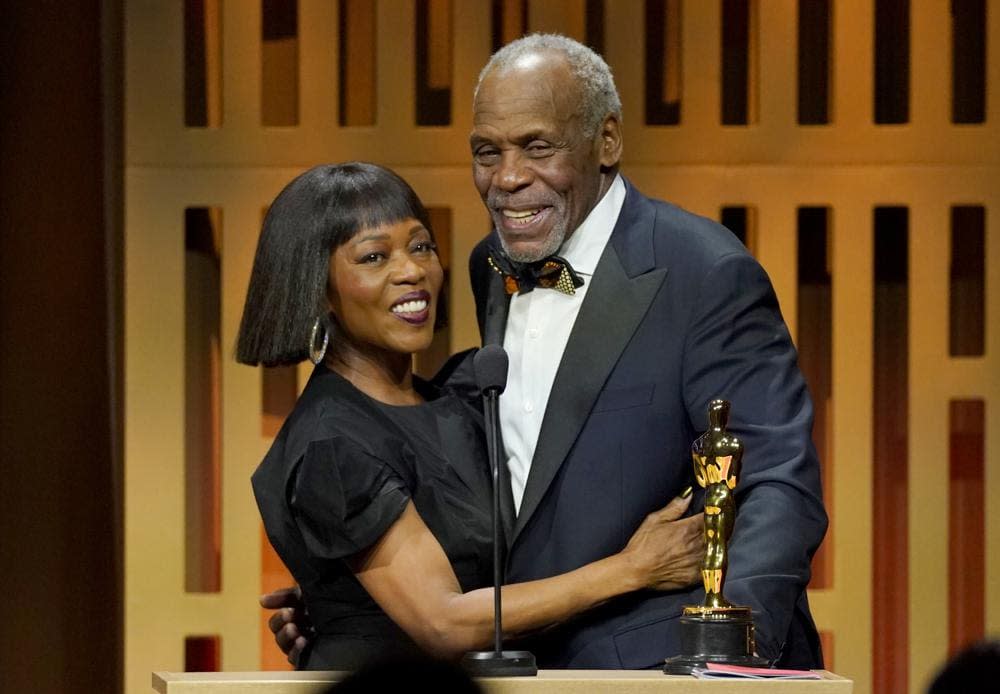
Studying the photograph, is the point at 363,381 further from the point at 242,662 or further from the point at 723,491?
the point at 242,662

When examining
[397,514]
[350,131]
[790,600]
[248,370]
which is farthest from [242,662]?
[790,600]

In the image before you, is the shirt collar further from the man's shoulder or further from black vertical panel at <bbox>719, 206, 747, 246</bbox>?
black vertical panel at <bbox>719, 206, 747, 246</bbox>

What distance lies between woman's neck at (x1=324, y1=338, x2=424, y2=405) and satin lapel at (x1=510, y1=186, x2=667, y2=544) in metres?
0.30

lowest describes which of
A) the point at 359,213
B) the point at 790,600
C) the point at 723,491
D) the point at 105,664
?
the point at 105,664

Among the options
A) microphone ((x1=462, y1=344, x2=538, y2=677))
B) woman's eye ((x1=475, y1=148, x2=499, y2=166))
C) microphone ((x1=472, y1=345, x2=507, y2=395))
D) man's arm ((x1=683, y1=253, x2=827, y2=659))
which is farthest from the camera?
woman's eye ((x1=475, y1=148, x2=499, y2=166))

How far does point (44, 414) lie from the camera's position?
13.7 ft

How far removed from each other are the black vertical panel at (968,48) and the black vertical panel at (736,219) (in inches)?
22.7

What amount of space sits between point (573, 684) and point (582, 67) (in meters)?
1.20

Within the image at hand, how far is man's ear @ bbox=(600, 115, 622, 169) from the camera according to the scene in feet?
9.82

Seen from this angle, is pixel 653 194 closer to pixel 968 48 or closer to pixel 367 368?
pixel 968 48

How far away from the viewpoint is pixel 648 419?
2.81 meters

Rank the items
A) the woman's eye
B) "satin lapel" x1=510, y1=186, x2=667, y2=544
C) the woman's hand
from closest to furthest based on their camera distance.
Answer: the woman's hand → "satin lapel" x1=510, y1=186, x2=667, y2=544 → the woman's eye

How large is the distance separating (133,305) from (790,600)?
214 centimetres

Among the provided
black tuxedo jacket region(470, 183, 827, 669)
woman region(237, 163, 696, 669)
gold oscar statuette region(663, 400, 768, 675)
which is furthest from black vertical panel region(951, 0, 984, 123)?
gold oscar statuette region(663, 400, 768, 675)
